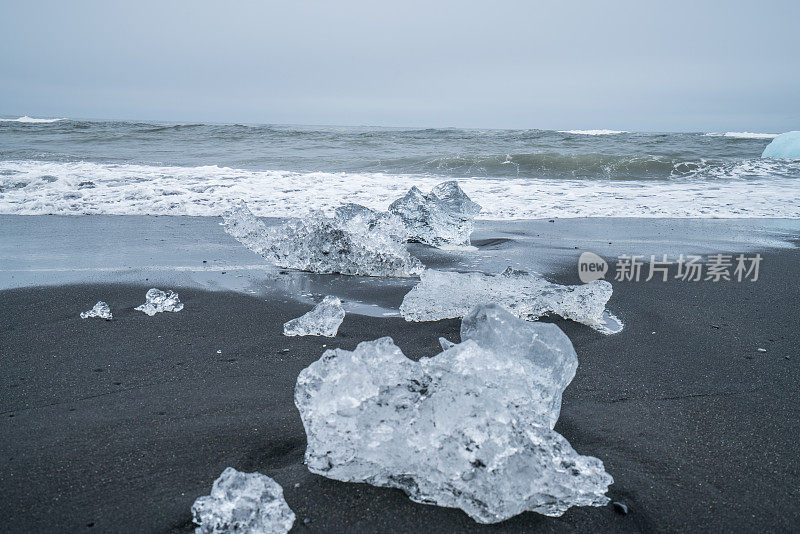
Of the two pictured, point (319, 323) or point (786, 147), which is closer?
point (319, 323)

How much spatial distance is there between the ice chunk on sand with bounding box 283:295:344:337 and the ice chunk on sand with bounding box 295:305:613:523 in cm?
96

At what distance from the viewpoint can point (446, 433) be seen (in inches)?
48.1

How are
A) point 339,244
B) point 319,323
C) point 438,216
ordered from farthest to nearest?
point 438,216
point 339,244
point 319,323

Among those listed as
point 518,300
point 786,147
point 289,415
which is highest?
point 786,147

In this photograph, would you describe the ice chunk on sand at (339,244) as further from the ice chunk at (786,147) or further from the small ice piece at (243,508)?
the ice chunk at (786,147)

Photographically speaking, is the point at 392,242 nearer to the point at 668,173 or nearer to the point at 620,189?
the point at 620,189

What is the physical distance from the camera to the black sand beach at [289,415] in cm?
122

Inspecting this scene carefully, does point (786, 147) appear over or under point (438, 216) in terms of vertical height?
over

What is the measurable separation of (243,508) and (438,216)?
10.7ft

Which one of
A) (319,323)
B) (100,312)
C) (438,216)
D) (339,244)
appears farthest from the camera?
(438,216)

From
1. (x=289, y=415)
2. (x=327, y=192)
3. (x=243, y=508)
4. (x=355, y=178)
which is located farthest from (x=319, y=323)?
(x=355, y=178)

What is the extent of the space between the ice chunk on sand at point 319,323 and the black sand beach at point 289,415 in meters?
0.06

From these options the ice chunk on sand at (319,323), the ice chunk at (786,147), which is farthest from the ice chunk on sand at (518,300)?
the ice chunk at (786,147)

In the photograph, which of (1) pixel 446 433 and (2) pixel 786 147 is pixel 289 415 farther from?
(2) pixel 786 147
